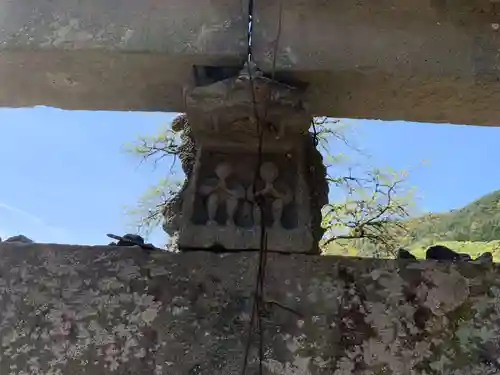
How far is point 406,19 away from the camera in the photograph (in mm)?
1980

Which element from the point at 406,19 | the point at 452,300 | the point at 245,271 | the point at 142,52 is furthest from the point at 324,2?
the point at 452,300

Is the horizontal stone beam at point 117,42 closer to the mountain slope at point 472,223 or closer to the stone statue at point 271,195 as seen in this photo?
the stone statue at point 271,195

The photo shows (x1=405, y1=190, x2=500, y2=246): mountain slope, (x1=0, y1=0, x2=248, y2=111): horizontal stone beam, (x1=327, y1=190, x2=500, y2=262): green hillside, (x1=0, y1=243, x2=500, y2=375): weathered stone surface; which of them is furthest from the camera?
(x1=405, y1=190, x2=500, y2=246): mountain slope

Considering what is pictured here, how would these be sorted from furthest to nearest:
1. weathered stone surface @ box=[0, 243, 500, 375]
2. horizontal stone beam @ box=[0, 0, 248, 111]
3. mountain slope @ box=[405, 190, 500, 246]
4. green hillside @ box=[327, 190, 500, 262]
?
mountain slope @ box=[405, 190, 500, 246] < green hillside @ box=[327, 190, 500, 262] < horizontal stone beam @ box=[0, 0, 248, 111] < weathered stone surface @ box=[0, 243, 500, 375]

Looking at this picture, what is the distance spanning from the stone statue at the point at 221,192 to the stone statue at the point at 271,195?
0.05 metres

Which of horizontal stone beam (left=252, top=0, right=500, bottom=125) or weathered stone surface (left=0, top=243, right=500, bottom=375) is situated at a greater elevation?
horizontal stone beam (left=252, top=0, right=500, bottom=125)

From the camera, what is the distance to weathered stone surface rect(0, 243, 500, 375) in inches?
69.2

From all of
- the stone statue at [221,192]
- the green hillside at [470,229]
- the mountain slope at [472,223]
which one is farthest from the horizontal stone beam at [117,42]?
the mountain slope at [472,223]

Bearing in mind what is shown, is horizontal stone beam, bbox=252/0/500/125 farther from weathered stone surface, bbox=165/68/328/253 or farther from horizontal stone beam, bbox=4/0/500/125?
weathered stone surface, bbox=165/68/328/253

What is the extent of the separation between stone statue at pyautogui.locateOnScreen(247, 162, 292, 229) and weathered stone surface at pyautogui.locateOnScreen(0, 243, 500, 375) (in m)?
0.17

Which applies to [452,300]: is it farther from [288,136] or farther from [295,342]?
[288,136]

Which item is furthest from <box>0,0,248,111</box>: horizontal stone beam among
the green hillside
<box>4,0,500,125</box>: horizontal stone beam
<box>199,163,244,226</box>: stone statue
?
the green hillside

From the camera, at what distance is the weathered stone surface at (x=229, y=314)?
5.77 ft

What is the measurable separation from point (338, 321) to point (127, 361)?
63 centimetres
